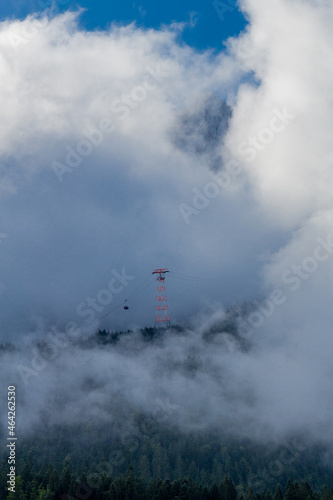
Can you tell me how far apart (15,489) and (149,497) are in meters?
51.4

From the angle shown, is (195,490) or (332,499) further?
(195,490)

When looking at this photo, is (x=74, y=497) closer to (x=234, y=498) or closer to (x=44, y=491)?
Result: (x=44, y=491)

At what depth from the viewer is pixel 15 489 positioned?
183m

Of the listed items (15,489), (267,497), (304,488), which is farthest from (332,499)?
(15,489)

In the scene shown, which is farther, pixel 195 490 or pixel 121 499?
pixel 195 490

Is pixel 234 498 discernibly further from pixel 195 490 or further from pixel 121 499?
pixel 121 499

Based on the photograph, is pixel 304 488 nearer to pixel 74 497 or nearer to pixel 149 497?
pixel 149 497

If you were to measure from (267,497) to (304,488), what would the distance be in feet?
49.7

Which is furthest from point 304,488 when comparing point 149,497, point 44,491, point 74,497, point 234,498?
point 44,491

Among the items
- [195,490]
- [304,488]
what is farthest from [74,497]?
[304,488]

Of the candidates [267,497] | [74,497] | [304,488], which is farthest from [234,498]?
[74,497]

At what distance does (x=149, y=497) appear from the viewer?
7185 inches

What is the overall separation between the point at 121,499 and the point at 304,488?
72.4 metres

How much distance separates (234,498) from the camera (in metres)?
192
